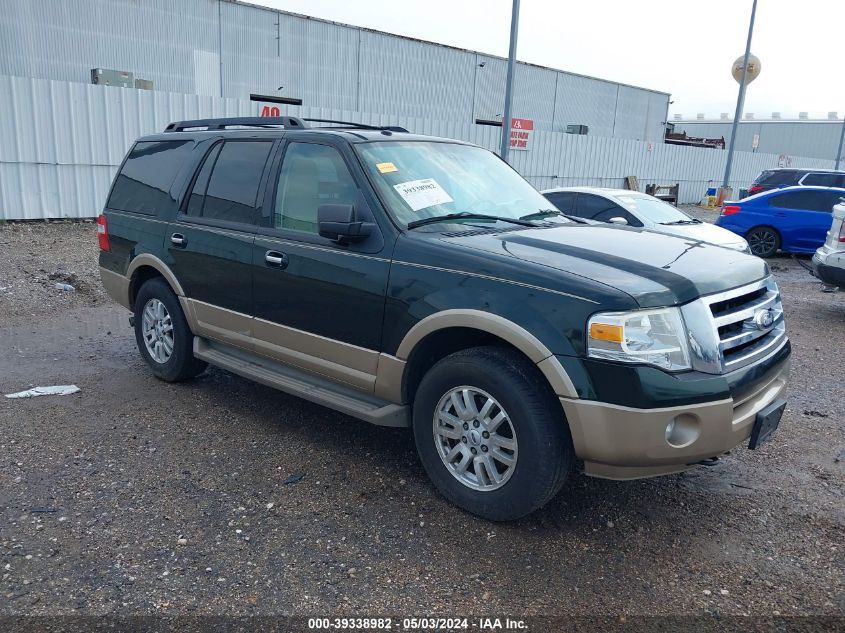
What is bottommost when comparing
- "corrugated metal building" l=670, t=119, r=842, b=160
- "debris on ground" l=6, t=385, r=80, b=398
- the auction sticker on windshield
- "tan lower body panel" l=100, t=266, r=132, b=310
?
"debris on ground" l=6, t=385, r=80, b=398

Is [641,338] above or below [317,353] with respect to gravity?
above

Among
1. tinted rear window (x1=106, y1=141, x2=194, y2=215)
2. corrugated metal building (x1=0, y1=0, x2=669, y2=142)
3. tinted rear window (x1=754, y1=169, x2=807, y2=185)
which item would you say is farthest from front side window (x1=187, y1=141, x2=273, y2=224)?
corrugated metal building (x1=0, y1=0, x2=669, y2=142)

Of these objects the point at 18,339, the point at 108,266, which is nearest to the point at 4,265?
the point at 18,339

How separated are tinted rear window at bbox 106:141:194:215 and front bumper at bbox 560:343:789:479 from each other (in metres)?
3.59

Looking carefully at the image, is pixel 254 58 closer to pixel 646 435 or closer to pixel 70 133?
pixel 70 133

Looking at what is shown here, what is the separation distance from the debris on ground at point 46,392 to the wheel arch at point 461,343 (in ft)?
9.80

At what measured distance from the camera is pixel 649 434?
2.93 m

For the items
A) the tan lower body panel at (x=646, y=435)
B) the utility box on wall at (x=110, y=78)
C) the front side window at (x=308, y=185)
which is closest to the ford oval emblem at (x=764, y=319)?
the tan lower body panel at (x=646, y=435)

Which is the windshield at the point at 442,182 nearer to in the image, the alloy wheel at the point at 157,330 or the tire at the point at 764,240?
the alloy wheel at the point at 157,330

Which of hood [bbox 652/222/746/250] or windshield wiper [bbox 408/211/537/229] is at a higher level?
windshield wiper [bbox 408/211/537/229]

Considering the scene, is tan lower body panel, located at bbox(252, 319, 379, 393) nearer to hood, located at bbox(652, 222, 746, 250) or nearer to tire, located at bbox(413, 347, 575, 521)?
tire, located at bbox(413, 347, 575, 521)

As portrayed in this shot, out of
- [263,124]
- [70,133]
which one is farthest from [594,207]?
[70,133]

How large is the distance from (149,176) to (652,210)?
744cm

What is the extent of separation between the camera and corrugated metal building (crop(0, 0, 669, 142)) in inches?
753
